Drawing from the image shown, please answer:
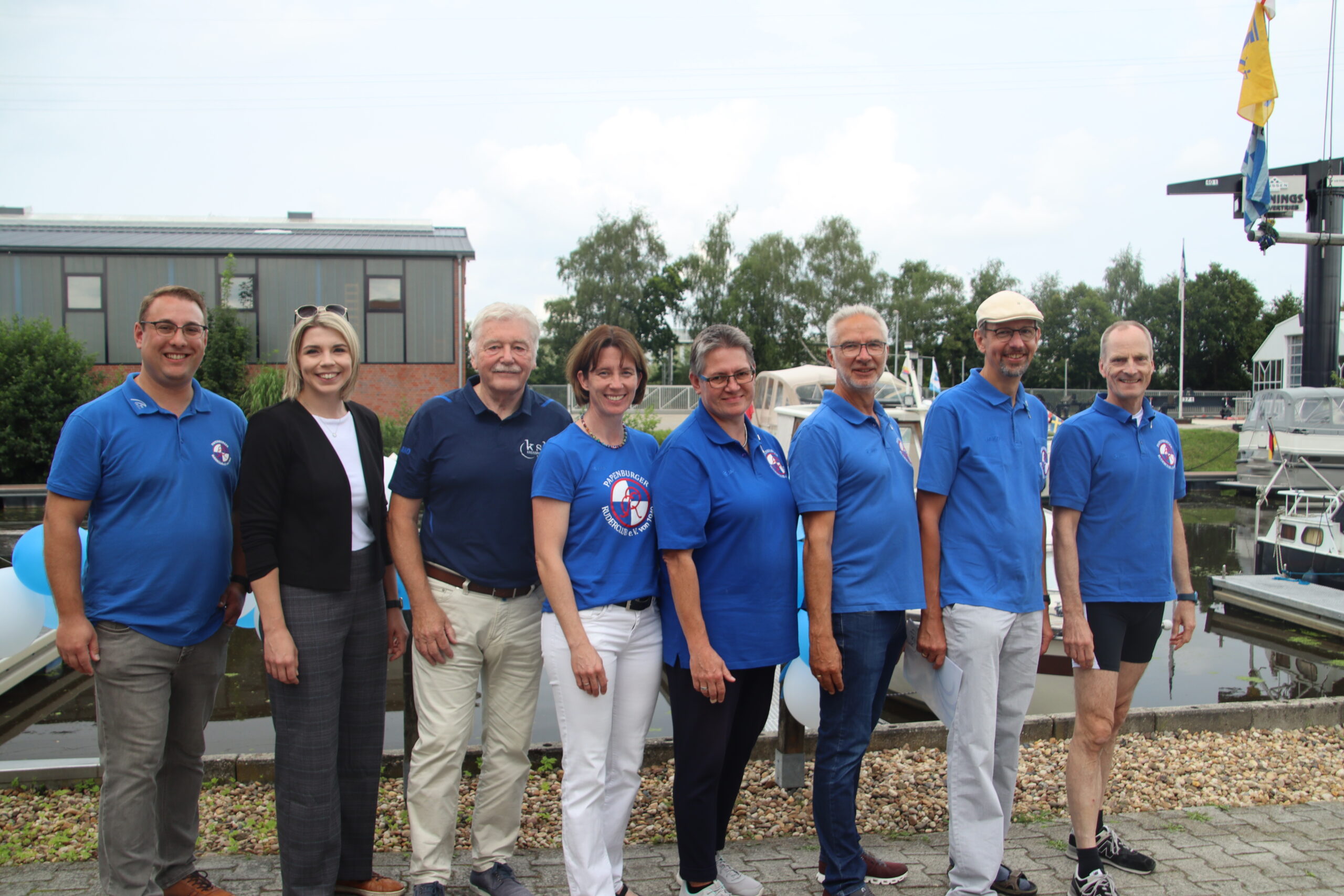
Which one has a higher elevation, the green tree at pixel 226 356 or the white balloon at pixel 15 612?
the green tree at pixel 226 356

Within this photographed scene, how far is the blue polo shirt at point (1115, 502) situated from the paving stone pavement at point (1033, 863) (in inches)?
43.4

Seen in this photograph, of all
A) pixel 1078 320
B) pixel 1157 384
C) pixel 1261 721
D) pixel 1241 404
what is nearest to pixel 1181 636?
pixel 1261 721

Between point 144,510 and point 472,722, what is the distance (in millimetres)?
1297

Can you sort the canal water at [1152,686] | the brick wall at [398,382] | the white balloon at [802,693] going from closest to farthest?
the white balloon at [802,693]
the canal water at [1152,686]
the brick wall at [398,382]

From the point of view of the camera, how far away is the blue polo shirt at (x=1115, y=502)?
341 centimetres

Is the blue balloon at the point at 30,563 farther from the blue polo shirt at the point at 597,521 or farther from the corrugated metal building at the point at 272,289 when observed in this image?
the corrugated metal building at the point at 272,289

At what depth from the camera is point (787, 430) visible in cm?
1403

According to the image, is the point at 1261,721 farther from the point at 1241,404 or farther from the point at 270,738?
the point at 1241,404

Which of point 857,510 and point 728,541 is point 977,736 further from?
point 728,541

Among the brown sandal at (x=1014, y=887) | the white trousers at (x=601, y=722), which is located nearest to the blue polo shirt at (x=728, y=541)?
the white trousers at (x=601, y=722)

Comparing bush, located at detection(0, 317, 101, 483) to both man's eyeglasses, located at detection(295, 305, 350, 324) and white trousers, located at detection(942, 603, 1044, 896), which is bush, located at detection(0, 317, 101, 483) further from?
white trousers, located at detection(942, 603, 1044, 896)

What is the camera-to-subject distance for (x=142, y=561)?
2.91 metres

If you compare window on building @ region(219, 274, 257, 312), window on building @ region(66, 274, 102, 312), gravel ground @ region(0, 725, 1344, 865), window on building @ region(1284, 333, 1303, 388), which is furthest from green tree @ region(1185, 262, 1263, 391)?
gravel ground @ region(0, 725, 1344, 865)

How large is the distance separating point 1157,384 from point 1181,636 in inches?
2718
